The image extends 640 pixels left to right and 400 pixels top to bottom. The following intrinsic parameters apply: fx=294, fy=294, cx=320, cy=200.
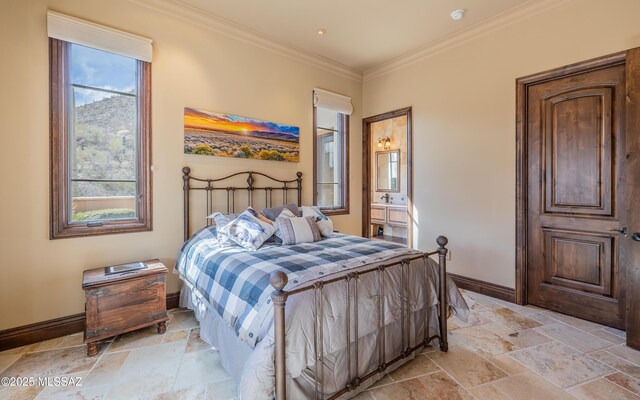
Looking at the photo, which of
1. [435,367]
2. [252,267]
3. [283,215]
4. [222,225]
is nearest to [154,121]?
[222,225]

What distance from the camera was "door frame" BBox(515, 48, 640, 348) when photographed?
86.0 inches

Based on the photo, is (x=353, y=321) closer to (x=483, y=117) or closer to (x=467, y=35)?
(x=483, y=117)

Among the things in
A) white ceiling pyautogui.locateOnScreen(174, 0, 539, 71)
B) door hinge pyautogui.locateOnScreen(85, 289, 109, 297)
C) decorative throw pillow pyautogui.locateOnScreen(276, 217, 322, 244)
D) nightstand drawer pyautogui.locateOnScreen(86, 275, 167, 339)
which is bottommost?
nightstand drawer pyautogui.locateOnScreen(86, 275, 167, 339)

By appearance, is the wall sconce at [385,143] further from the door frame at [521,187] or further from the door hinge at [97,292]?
the door hinge at [97,292]

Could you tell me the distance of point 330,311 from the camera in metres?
1.59

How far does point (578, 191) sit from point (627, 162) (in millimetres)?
541

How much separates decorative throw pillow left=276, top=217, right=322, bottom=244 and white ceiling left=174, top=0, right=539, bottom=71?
7.05ft

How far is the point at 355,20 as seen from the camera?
3.21m

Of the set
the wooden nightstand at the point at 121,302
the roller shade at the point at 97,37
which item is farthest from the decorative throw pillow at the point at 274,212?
the roller shade at the point at 97,37

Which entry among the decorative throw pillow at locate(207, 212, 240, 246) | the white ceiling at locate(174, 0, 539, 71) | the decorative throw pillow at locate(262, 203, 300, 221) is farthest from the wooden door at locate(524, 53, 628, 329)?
the decorative throw pillow at locate(207, 212, 240, 246)

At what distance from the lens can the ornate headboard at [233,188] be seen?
10.1ft

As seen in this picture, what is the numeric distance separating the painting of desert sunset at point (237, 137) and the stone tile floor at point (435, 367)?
1824mm

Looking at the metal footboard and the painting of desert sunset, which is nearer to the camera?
the metal footboard

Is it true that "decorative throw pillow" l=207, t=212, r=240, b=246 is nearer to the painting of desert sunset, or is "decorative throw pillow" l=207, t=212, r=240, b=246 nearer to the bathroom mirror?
the painting of desert sunset
